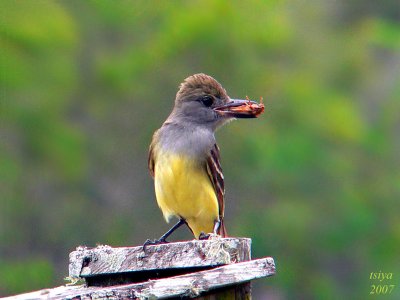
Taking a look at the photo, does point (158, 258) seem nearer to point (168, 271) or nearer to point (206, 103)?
point (168, 271)

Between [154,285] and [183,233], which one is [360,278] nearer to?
[183,233]

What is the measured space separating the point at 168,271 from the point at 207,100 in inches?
109

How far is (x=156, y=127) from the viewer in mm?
24531

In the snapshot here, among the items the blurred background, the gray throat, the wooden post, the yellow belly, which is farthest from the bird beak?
the blurred background

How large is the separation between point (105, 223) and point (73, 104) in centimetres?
309

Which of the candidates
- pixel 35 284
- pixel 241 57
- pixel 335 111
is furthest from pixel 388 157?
pixel 35 284

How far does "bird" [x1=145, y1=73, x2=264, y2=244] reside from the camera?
767 centimetres

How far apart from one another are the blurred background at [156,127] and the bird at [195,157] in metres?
15.7

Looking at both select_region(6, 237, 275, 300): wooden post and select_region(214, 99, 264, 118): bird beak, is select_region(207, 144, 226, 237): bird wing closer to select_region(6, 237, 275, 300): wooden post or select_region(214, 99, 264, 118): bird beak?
select_region(214, 99, 264, 118): bird beak

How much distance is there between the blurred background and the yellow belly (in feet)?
52.4

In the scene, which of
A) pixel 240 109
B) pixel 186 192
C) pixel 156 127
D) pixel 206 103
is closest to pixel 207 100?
pixel 206 103

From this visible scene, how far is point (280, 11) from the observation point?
2969 centimetres

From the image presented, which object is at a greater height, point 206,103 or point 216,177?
point 206,103

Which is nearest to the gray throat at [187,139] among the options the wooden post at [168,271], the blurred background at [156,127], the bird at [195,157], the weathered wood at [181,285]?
the bird at [195,157]
